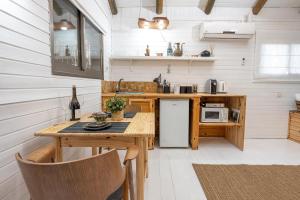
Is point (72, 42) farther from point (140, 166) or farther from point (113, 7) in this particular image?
point (113, 7)

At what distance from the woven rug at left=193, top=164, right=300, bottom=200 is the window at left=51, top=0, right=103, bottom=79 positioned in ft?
6.34

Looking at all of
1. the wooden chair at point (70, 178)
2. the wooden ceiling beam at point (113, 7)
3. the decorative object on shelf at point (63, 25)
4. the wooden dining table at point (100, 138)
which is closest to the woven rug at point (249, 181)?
the wooden dining table at point (100, 138)

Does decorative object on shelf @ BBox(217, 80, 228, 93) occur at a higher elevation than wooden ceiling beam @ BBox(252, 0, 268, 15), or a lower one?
lower

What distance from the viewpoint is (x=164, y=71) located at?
12.5 ft

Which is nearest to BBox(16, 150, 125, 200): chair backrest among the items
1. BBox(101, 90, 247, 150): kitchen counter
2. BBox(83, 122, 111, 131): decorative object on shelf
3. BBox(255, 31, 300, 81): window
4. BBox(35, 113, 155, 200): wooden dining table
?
BBox(35, 113, 155, 200): wooden dining table

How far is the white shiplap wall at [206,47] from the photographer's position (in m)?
3.74

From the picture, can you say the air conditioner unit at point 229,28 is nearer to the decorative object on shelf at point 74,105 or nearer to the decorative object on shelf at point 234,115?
the decorative object on shelf at point 234,115

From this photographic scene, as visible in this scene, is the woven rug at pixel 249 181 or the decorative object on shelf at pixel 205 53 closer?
the woven rug at pixel 249 181

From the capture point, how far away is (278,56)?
3.80 metres

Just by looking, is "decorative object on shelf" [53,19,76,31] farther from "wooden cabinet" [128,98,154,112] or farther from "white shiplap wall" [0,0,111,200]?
"wooden cabinet" [128,98,154,112]

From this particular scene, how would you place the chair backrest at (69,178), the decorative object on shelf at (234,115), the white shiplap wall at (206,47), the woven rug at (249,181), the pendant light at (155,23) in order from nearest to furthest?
1. the chair backrest at (69,178)
2. the woven rug at (249,181)
3. the decorative object on shelf at (234,115)
4. the pendant light at (155,23)
5. the white shiplap wall at (206,47)

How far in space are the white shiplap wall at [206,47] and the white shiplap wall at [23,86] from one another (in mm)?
2171

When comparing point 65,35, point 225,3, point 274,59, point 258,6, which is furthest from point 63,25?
point 274,59

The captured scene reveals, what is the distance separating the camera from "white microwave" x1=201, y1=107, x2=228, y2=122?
10.6 feet
